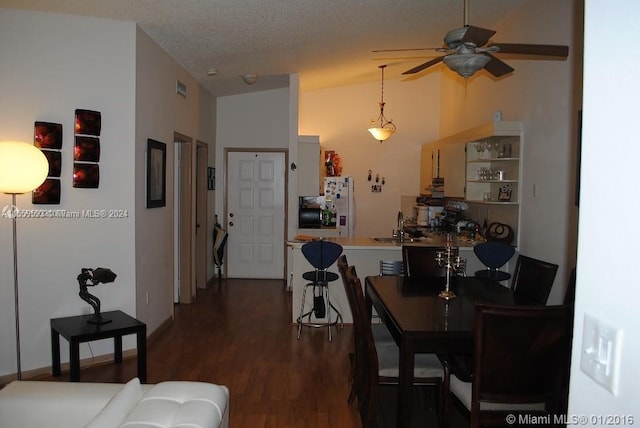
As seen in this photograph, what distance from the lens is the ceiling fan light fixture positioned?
296 centimetres

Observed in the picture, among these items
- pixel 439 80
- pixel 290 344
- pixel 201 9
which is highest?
pixel 439 80

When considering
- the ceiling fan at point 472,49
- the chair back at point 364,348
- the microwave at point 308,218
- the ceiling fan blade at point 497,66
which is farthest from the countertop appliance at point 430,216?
the chair back at point 364,348

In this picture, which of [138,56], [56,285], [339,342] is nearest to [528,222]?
[339,342]

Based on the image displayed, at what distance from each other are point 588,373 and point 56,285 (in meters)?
3.81

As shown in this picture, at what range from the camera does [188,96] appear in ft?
18.6

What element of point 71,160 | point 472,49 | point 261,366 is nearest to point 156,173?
point 71,160

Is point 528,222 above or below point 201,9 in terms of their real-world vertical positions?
below

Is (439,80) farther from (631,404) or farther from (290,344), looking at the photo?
(631,404)

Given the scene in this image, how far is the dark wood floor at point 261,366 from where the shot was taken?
318 centimetres

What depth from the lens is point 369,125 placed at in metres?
8.05

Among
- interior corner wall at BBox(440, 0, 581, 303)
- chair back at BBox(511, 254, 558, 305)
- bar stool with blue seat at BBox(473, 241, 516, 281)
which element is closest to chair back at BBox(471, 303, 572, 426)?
chair back at BBox(511, 254, 558, 305)

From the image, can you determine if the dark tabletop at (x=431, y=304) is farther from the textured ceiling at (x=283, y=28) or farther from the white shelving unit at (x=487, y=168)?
the textured ceiling at (x=283, y=28)

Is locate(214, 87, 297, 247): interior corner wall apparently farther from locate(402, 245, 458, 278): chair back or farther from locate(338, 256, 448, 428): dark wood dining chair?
locate(338, 256, 448, 428): dark wood dining chair

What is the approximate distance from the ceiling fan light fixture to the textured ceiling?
1354 millimetres
